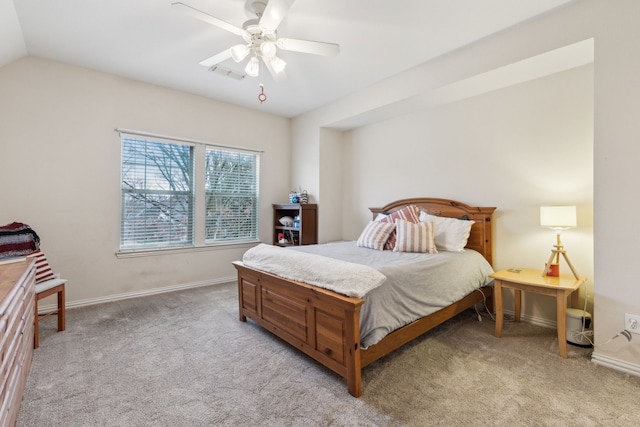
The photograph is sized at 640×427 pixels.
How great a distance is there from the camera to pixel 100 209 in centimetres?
344

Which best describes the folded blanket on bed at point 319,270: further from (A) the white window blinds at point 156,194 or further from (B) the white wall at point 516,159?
(B) the white wall at point 516,159

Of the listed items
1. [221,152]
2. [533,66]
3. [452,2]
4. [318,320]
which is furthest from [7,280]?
[533,66]

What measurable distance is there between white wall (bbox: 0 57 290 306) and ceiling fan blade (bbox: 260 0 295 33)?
248 cm

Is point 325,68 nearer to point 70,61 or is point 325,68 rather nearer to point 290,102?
point 290,102

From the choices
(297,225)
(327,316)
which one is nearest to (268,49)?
(327,316)

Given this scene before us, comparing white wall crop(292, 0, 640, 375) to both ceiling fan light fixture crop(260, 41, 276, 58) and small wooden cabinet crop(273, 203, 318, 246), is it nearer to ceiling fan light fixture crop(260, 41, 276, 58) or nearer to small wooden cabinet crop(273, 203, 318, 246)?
small wooden cabinet crop(273, 203, 318, 246)

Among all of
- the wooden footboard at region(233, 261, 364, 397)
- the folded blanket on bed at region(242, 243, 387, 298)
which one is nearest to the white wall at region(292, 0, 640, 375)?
the folded blanket on bed at region(242, 243, 387, 298)

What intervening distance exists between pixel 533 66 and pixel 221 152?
152 inches

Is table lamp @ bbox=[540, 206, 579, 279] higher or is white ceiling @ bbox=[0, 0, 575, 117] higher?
white ceiling @ bbox=[0, 0, 575, 117]

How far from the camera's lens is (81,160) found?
10.9 feet

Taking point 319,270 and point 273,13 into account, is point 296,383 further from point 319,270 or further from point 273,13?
point 273,13

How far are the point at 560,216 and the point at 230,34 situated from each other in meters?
3.24

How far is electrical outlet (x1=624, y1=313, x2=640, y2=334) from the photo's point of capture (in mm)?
1959

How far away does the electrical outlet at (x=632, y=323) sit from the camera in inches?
77.1
